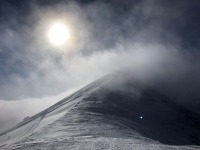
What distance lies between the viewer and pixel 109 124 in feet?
201

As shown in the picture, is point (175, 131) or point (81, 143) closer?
point (81, 143)

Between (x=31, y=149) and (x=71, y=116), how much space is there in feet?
110

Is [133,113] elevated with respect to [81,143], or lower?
elevated

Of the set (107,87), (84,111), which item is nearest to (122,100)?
(107,87)

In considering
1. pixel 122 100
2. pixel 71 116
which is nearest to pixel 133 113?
pixel 122 100

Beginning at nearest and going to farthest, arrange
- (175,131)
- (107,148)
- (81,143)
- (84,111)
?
(107,148) → (81,143) → (84,111) → (175,131)

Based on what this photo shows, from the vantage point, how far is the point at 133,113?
92.8 meters

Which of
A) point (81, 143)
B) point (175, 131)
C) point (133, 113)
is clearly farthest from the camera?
point (175, 131)

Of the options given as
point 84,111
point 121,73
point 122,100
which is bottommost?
point 84,111

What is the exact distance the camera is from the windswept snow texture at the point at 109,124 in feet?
111

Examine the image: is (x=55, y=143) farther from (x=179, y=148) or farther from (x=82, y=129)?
(x=82, y=129)

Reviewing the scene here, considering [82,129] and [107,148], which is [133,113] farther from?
[107,148]

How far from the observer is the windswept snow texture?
3388 centimetres

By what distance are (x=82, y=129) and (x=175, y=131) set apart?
59218 millimetres
